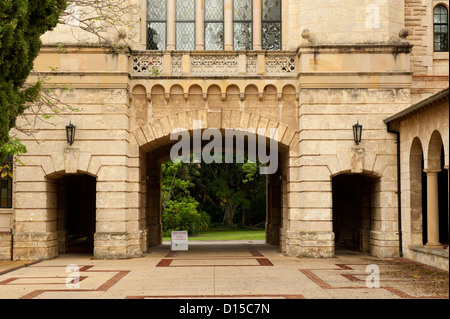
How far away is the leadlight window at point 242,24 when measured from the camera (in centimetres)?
1853

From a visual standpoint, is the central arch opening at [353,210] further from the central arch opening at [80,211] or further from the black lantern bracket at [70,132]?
→ the central arch opening at [80,211]

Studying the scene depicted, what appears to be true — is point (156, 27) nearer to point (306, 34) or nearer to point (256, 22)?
point (256, 22)

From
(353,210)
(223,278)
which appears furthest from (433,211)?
(223,278)

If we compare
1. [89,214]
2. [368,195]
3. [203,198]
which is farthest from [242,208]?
[368,195]

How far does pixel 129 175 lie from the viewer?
17.4 meters

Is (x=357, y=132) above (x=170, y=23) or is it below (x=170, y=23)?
below

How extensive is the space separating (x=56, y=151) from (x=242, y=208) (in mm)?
34468

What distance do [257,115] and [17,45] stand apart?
9254 millimetres

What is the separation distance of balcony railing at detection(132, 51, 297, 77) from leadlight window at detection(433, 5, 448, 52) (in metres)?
5.55

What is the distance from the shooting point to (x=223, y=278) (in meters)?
12.6

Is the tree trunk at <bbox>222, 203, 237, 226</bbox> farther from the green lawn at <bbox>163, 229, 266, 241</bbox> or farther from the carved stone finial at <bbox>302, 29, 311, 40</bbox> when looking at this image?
the carved stone finial at <bbox>302, 29, 311, 40</bbox>

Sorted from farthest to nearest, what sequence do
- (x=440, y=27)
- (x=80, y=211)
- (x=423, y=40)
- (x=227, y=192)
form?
(x=227, y=192), (x=80, y=211), (x=440, y=27), (x=423, y=40)

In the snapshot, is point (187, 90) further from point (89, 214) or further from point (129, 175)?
point (89, 214)

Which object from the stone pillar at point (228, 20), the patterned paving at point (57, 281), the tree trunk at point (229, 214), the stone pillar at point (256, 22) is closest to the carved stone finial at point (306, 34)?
the stone pillar at point (256, 22)
